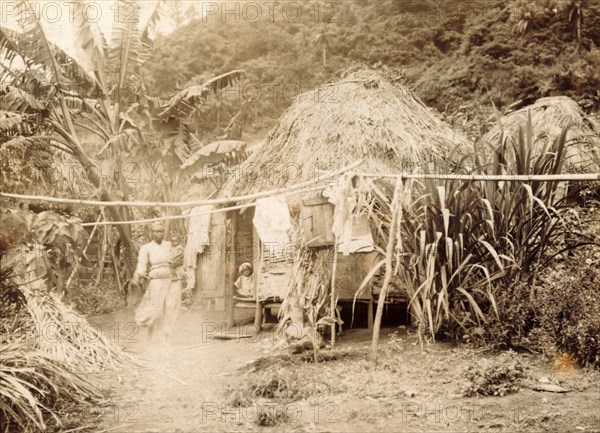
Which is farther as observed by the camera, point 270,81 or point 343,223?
point 270,81

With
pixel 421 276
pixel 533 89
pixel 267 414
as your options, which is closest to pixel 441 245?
pixel 421 276

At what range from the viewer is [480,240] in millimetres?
5664

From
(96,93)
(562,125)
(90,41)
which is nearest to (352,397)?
(562,125)

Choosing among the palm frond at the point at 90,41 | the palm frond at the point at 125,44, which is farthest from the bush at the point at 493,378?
the palm frond at the point at 90,41

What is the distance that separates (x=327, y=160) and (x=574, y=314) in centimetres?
343

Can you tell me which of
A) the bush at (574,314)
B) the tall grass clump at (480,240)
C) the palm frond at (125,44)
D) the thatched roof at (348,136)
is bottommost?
the bush at (574,314)

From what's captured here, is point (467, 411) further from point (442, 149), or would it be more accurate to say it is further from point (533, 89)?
point (533, 89)

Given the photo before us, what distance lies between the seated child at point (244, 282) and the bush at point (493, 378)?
15.0 ft

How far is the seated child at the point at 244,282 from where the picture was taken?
9.01 metres

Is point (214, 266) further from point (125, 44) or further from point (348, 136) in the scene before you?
point (125, 44)

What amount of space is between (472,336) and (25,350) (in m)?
3.83

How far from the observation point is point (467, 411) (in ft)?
14.5

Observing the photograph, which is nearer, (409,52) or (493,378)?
(493,378)

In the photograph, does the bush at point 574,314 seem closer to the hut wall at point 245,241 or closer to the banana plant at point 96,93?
the hut wall at point 245,241
